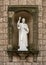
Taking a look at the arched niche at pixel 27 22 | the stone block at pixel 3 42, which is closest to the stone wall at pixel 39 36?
the stone block at pixel 3 42

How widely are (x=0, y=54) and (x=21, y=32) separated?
76 cm

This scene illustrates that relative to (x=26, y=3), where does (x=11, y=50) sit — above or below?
below

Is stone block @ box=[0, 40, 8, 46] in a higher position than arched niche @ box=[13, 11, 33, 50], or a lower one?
lower

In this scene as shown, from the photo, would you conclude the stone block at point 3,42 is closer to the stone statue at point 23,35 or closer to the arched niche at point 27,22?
the arched niche at point 27,22

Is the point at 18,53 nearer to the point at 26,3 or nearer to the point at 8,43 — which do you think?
the point at 8,43

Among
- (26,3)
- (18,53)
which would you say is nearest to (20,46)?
(18,53)

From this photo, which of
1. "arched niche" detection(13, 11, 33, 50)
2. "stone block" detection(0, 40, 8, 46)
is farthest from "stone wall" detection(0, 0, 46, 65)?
"arched niche" detection(13, 11, 33, 50)

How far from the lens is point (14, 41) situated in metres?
12.5

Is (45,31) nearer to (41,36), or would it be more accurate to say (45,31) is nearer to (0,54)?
(41,36)

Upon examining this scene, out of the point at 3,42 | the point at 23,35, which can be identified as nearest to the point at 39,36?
the point at 23,35

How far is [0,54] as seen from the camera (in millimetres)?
12508

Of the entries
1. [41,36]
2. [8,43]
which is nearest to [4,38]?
[8,43]

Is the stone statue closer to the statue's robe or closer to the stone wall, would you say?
the statue's robe

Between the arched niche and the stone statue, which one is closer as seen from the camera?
the stone statue
